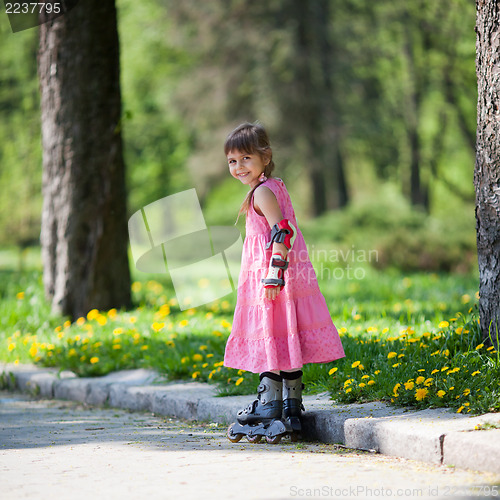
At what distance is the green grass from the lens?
4.07 m

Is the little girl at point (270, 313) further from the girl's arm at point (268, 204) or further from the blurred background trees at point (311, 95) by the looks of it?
the blurred background trees at point (311, 95)

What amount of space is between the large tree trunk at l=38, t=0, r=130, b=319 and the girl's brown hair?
4.23m

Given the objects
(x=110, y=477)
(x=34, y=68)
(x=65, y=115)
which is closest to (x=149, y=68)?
(x=34, y=68)

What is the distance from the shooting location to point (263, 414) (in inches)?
163

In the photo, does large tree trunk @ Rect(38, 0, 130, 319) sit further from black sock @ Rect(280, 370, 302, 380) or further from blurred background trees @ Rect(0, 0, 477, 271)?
blurred background trees @ Rect(0, 0, 477, 271)

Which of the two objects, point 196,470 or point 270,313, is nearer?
point 196,470

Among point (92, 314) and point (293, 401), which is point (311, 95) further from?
point (293, 401)

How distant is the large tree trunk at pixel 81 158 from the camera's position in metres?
8.13

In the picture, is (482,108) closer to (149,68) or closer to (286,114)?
(286,114)

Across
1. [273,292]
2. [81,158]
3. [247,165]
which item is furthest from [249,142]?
[81,158]

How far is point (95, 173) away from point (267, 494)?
591 centimetres
